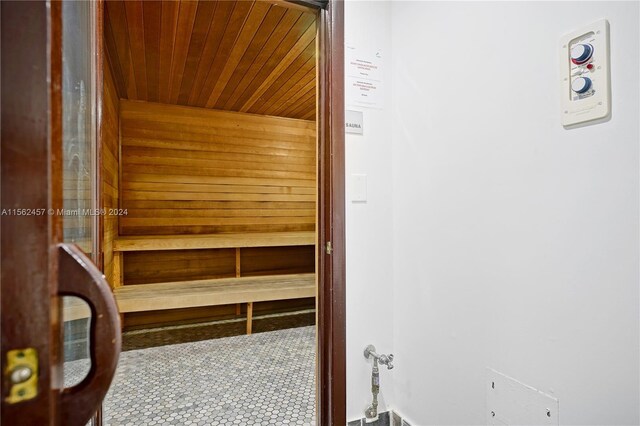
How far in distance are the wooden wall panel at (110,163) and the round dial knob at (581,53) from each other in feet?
8.81

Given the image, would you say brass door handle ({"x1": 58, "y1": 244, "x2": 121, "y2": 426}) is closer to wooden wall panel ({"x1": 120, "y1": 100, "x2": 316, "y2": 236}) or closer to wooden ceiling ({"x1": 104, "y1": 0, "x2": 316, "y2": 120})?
wooden ceiling ({"x1": 104, "y1": 0, "x2": 316, "y2": 120})

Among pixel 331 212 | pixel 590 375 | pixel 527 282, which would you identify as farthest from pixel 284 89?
pixel 590 375

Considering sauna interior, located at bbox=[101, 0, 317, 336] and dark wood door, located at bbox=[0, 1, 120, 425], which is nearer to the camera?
dark wood door, located at bbox=[0, 1, 120, 425]

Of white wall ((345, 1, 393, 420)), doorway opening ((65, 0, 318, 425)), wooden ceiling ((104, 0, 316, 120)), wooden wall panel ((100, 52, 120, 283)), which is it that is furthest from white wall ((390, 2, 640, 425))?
wooden wall panel ((100, 52, 120, 283))

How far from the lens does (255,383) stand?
6.86 ft

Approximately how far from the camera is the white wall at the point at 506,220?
85cm

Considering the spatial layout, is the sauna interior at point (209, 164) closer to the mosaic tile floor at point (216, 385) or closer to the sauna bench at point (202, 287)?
the sauna bench at point (202, 287)

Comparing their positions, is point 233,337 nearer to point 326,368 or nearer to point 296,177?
point 326,368

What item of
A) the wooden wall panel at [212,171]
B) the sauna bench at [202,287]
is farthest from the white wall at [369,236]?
the wooden wall panel at [212,171]

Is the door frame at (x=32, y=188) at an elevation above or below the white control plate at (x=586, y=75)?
below

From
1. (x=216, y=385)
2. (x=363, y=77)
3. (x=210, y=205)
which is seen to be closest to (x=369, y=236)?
(x=363, y=77)

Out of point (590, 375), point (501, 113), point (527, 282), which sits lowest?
point (590, 375)

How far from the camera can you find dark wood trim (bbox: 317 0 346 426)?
4.67 feet

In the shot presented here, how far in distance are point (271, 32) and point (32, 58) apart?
2.01 m
